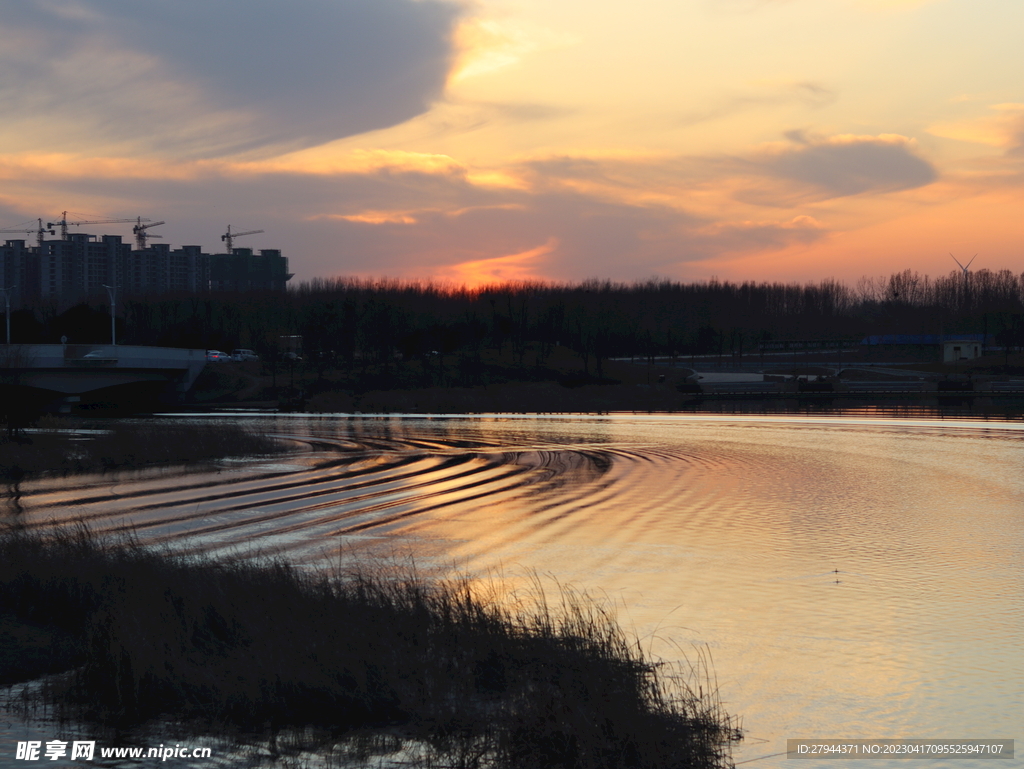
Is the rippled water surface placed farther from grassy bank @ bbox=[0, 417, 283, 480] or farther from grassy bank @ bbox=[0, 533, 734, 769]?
grassy bank @ bbox=[0, 417, 283, 480]

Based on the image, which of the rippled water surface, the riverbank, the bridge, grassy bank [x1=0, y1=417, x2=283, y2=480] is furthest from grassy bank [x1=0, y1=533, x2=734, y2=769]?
the bridge

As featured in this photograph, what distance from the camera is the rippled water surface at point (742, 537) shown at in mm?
11625

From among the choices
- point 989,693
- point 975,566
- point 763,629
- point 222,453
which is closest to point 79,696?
point 763,629

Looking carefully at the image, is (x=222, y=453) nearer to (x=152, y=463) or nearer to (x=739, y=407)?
(x=152, y=463)

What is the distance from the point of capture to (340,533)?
71.3 feet

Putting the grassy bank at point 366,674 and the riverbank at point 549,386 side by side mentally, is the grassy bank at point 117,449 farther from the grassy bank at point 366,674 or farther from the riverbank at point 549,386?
the riverbank at point 549,386

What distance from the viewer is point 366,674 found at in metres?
10.3

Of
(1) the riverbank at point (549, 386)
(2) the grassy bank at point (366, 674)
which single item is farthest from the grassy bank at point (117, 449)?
(1) the riverbank at point (549, 386)

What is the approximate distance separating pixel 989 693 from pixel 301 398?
276 ft

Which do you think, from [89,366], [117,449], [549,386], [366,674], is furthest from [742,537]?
[549,386]

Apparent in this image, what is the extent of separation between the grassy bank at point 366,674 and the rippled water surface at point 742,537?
1326mm

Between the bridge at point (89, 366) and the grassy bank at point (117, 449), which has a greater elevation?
the bridge at point (89, 366)

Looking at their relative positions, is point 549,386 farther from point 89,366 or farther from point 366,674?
point 366,674

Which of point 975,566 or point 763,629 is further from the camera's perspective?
point 975,566
